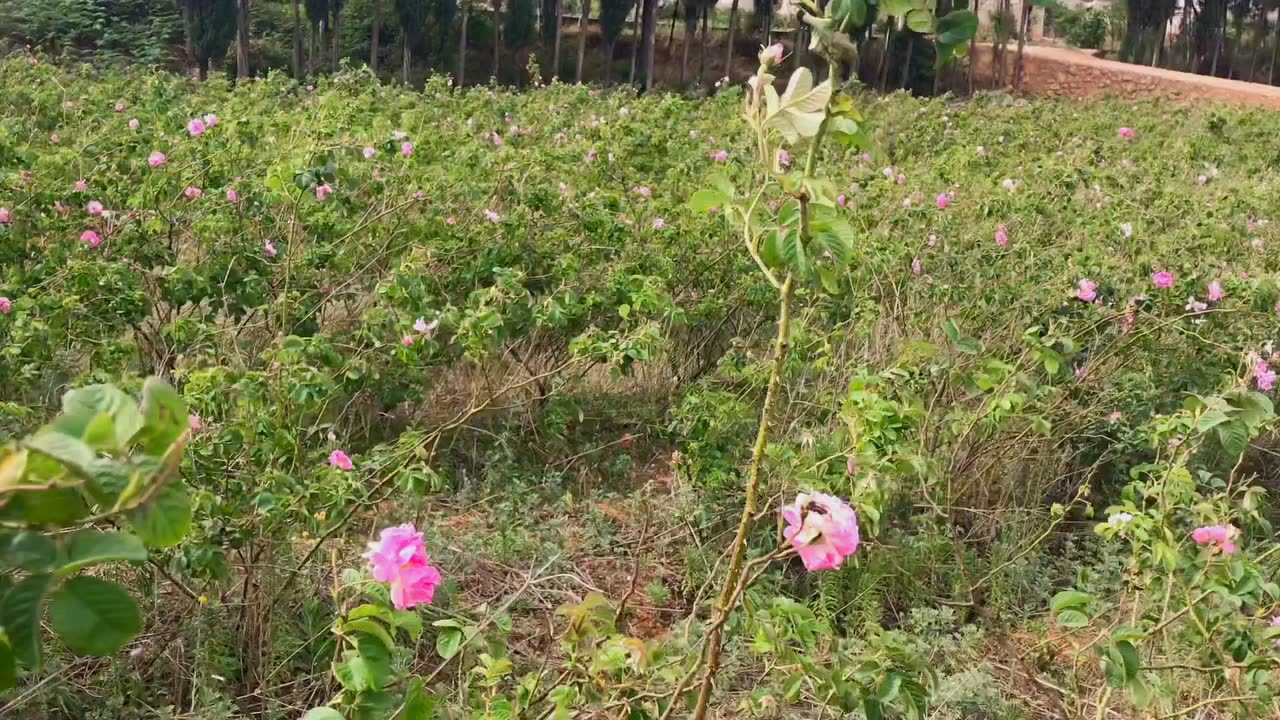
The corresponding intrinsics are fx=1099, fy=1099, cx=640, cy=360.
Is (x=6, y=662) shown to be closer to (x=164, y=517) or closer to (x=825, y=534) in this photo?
(x=164, y=517)

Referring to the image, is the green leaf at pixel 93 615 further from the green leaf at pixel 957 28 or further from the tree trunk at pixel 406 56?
the tree trunk at pixel 406 56

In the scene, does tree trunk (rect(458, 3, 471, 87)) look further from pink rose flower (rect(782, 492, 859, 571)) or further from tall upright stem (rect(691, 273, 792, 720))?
pink rose flower (rect(782, 492, 859, 571))

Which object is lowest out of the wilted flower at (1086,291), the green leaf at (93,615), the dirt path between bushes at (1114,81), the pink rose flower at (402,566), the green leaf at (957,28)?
the pink rose flower at (402,566)

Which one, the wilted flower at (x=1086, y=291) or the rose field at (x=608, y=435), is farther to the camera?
the wilted flower at (x=1086, y=291)

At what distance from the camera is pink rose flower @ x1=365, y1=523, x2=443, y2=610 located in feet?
4.03

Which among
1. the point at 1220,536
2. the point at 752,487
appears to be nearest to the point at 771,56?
the point at 752,487

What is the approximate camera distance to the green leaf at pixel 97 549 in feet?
2.08

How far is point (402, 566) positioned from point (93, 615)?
568mm

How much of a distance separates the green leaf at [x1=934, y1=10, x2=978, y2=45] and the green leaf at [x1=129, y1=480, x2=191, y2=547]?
0.96 metres

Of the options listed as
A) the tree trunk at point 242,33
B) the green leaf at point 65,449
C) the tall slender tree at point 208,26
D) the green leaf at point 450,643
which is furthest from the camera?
the tree trunk at point 242,33

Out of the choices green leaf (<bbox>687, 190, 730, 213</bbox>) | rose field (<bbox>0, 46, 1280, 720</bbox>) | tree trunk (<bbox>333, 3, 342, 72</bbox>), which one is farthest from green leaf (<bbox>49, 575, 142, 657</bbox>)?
tree trunk (<bbox>333, 3, 342, 72</bbox>)

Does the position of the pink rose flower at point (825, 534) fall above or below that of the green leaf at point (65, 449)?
below

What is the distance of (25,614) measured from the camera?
2.09ft

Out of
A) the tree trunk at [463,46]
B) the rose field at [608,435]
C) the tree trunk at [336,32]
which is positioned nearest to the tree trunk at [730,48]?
the tree trunk at [463,46]
